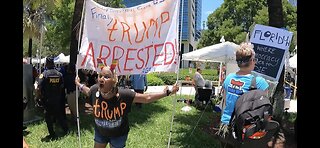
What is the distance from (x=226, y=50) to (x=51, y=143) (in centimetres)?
795

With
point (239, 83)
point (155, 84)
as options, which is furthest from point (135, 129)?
point (155, 84)

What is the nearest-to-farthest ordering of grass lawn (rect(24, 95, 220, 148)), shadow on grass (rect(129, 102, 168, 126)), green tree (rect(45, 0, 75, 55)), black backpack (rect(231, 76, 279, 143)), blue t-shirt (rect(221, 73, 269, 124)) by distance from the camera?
1. black backpack (rect(231, 76, 279, 143))
2. blue t-shirt (rect(221, 73, 269, 124))
3. grass lawn (rect(24, 95, 220, 148))
4. shadow on grass (rect(129, 102, 168, 126))
5. green tree (rect(45, 0, 75, 55))

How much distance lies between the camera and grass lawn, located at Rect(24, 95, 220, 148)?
734cm

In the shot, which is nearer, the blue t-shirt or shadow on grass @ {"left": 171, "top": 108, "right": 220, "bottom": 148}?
the blue t-shirt

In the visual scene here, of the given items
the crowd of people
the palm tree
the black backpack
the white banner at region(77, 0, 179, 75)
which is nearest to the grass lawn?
the white banner at region(77, 0, 179, 75)

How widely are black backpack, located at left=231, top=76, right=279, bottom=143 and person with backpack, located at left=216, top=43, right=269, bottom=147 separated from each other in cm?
18

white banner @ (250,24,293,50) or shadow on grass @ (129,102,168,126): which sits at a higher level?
white banner @ (250,24,293,50)

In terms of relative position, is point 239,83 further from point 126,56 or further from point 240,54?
point 126,56

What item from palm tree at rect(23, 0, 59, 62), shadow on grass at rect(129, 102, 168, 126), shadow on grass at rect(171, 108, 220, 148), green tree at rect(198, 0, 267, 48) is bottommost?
shadow on grass at rect(171, 108, 220, 148)

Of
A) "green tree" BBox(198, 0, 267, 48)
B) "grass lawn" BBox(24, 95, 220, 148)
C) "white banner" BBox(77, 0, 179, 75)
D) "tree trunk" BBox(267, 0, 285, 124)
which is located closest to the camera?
"white banner" BBox(77, 0, 179, 75)

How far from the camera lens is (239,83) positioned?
3859mm

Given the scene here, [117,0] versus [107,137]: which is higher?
[117,0]

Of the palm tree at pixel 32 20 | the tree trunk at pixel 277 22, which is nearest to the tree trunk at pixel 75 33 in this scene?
the tree trunk at pixel 277 22

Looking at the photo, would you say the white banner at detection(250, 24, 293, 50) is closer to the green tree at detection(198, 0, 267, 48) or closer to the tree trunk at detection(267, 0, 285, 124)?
the tree trunk at detection(267, 0, 285, 124)
